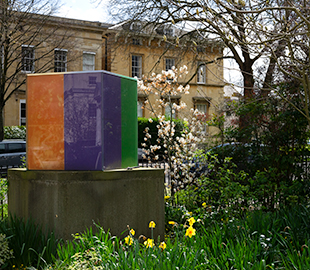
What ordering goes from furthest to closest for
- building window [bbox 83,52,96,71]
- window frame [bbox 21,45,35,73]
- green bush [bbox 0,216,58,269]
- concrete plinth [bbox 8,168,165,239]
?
1. building window [bbox 83,52,96,71]
2. window frame [bbox 21,45,35,73]
3. concrete plinth [bbox 8,168,165,239]
4. green bush [bbox 0,216,58,269]

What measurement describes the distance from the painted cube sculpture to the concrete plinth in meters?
0.27

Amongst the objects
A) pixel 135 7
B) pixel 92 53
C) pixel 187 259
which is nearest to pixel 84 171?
pixel 187 259

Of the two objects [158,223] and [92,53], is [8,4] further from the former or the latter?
[158,223]

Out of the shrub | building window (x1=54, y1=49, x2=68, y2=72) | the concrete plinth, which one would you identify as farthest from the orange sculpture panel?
building window (x1=54, y1=49, x2=68, y2=72)

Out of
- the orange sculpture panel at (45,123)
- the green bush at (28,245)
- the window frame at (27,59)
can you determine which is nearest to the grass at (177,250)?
the green bush at (28,245)

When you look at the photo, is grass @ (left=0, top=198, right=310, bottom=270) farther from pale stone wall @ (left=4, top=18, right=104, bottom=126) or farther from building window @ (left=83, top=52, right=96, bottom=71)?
building window @ (left=83, top=52, right=96, bottom=71)

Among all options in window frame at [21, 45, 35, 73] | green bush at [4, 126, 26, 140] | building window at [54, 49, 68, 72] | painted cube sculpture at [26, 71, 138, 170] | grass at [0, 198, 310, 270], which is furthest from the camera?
green bush at [4, 126, 26, 140]

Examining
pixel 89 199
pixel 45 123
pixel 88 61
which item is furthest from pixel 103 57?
pixel 89 199

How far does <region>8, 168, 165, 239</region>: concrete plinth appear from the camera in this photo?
15.1 feet

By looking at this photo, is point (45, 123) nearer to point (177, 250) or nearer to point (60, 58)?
point (177, 250)

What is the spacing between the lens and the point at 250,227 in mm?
4523

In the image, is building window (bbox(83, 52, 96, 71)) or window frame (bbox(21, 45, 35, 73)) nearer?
window frame (bbox(21, 45, 35, 73))

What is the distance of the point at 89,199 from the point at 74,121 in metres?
1.08

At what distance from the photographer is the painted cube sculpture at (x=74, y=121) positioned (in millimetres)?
4910
